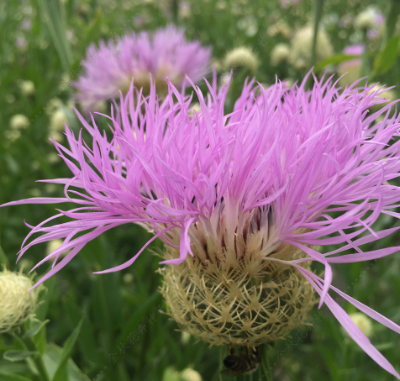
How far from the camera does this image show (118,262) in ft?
4.58

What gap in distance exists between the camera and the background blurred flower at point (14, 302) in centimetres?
59

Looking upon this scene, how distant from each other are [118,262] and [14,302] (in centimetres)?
80

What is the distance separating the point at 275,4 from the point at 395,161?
3.86 m

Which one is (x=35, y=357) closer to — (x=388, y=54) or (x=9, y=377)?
(x=9, y=377)

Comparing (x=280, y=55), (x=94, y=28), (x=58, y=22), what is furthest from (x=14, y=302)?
(x=280, y=55)

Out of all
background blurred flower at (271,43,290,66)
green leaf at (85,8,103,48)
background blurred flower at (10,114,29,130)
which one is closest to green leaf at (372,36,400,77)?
green leaf at (85,8,103,48)

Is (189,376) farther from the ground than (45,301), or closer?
closer

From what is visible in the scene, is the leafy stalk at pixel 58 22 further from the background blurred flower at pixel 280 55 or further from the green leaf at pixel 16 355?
the background blurred flower at pixel 280 55

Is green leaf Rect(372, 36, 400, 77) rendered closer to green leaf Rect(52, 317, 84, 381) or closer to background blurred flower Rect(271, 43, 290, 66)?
green leaf Rect(52, 317, 84, 381)

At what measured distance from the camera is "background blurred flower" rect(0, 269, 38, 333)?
59cm

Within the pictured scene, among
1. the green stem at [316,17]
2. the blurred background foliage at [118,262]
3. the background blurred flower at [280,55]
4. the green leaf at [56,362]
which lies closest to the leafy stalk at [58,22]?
the blurred background foliage at [118,262]

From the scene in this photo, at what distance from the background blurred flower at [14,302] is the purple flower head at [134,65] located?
866mm

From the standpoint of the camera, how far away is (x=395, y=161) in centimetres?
47

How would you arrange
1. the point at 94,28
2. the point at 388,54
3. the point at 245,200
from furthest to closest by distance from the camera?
the point at 94,28
the point at 388,54
the point at 245,200
